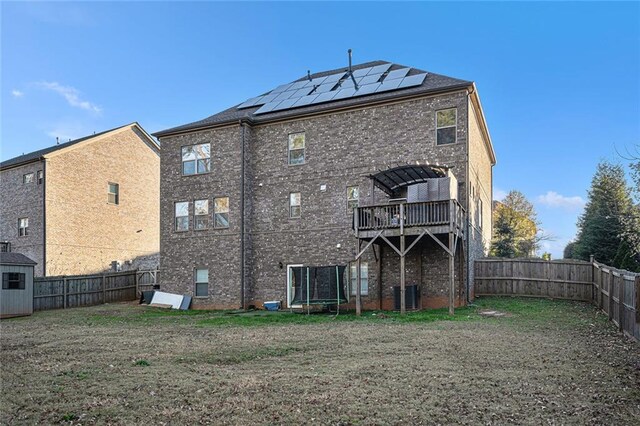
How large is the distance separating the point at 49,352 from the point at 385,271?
36.5 ft

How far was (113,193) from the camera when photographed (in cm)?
2906

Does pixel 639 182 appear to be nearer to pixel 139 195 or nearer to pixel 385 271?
pixel 385 271

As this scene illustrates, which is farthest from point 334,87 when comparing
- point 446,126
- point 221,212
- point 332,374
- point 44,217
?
point 44,217

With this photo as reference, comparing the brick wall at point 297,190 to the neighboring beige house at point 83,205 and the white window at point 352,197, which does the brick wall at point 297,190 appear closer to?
the white window at point 352,197

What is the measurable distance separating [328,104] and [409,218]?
653 cm

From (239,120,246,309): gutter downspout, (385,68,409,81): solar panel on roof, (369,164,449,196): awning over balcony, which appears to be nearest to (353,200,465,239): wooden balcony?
(369,164,449,196): awning over balcony

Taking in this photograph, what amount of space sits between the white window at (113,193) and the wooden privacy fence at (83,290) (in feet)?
18.7

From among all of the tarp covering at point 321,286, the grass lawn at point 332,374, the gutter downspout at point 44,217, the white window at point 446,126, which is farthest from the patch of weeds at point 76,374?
the gutter downspout at point 44,217

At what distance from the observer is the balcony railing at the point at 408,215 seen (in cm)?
1475

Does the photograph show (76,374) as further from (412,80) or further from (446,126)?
(412,80)

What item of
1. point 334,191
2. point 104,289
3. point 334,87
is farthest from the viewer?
point 104,289

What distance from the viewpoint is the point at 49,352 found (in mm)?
9531

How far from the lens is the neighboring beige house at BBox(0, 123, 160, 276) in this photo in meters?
25.9

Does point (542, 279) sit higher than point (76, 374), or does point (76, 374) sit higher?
point (542, 279)
